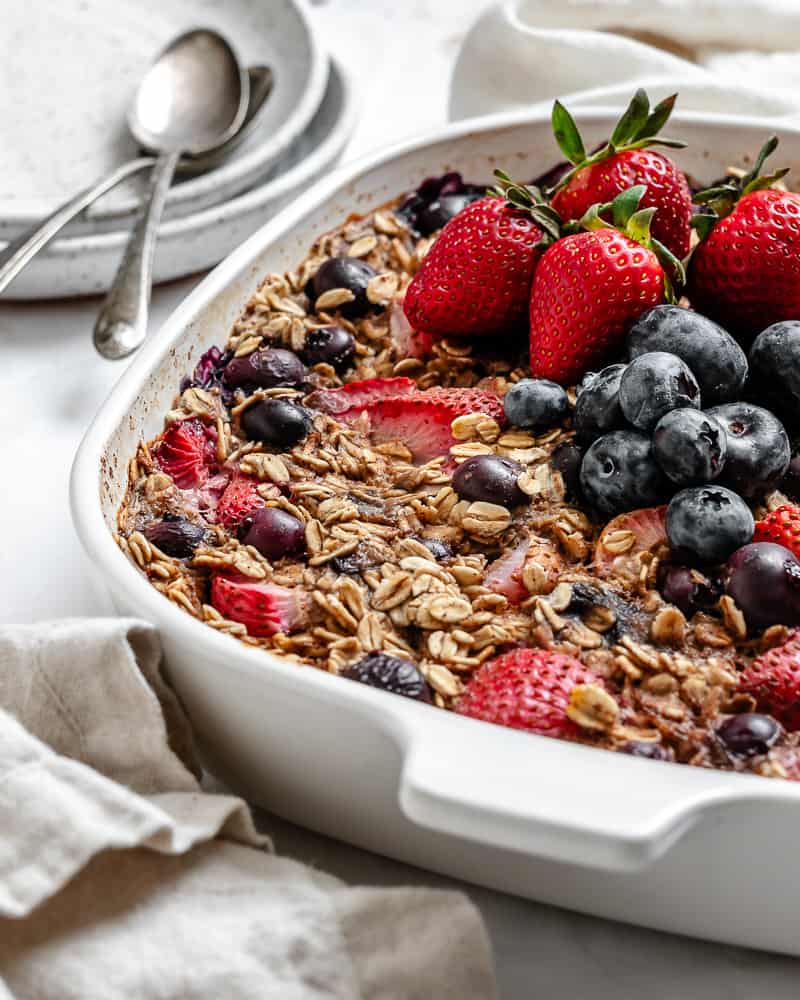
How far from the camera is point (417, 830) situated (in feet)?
3.74

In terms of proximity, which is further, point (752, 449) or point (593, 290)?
point (593, 290)

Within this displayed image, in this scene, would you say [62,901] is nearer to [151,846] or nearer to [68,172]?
[151,846]

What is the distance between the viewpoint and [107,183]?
6.41 ft

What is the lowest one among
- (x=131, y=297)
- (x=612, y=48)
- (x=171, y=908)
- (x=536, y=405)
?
(x=171, y=908)

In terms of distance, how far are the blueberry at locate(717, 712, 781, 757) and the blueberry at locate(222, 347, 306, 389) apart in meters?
0.67

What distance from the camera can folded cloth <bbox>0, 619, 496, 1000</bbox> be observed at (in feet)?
3.32

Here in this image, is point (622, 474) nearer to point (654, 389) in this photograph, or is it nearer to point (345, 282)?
point (654, 389)

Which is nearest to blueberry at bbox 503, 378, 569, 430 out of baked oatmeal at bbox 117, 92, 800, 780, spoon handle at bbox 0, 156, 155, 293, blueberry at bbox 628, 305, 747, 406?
baked oatmeal at bbox 117, 92, 800, 780

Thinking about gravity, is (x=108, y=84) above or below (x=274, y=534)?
above

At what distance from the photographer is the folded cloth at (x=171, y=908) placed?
1.01 metres

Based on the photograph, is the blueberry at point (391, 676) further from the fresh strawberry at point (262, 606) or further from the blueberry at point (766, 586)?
the blueberry at point (766, 586)

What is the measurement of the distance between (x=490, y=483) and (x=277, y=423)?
0.87 ft

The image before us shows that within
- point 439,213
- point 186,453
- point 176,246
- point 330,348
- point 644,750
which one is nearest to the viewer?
point 644,750

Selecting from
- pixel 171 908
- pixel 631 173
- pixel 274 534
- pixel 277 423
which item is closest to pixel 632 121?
pixel 631 173
